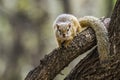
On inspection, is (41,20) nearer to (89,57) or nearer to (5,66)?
(5,66)

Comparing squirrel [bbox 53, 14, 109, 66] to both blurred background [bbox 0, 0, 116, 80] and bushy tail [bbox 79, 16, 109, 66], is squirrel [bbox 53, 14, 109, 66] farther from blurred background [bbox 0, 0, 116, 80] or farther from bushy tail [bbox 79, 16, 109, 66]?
blurred background [bbox 0, 0, 116, 80]

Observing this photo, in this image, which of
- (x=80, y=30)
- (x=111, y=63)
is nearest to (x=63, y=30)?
(x=80, y=30)

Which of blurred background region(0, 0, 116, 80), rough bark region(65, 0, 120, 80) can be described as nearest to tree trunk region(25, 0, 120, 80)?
rough bark region(65, 0, 120, 80)

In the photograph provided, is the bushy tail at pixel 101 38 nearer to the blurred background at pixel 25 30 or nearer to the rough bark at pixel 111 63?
the rough bark at pixel 111 63

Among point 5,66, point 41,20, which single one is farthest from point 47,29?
point 5,66

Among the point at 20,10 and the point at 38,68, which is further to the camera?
the point at 20,10

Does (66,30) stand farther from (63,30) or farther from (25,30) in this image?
(25,30)
